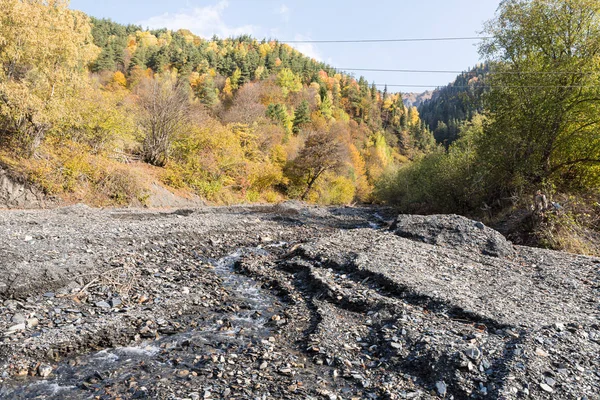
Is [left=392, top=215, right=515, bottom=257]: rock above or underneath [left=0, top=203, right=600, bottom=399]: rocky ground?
above

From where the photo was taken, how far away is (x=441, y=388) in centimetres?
487

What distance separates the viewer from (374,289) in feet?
27.5

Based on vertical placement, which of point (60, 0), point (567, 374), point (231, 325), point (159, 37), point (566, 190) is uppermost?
point (159, 37)

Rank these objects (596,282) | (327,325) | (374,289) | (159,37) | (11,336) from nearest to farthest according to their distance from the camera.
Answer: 1. (11,336)
2. (327,325)
3. (374,289)
4. (596,282)
5. (159,37)

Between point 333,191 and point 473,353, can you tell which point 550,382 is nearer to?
point 473,353

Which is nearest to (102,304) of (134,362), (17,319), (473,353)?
(17,319)

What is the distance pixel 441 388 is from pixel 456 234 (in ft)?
31.5

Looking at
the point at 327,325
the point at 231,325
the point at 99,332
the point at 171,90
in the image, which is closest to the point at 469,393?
the point at 327,325

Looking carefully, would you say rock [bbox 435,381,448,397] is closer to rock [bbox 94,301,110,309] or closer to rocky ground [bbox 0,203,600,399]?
rocky ground [bbox 0,203,600,399]

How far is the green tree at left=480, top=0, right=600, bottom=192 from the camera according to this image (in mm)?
15680

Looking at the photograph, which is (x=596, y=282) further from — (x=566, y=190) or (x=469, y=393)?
(x=566, y=190)

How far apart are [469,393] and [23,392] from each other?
619 cm

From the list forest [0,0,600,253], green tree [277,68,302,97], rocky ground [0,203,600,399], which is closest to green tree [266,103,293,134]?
green tree [277,68,302,97]

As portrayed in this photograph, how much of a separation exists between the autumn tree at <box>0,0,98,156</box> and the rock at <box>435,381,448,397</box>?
20612 mm
